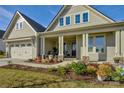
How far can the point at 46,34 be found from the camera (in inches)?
861

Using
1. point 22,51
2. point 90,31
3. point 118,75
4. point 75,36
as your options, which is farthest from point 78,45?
point 118,75

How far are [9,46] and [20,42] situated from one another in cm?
274

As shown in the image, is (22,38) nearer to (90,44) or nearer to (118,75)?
(90,44)

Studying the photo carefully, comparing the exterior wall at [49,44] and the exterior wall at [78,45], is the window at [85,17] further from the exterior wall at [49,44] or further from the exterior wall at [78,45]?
the exterior wall at [49,44]

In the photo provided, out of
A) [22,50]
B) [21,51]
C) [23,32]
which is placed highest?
[23,32]

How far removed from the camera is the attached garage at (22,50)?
24.0m

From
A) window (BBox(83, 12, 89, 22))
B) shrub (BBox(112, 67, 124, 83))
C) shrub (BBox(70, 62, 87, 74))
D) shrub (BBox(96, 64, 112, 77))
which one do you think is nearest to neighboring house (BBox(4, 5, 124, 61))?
window (BBox(83, 12, 89, 22))

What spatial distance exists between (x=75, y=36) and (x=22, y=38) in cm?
727

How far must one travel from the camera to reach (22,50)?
82.8 feet

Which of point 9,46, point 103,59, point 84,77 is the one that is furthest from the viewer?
point 9,46

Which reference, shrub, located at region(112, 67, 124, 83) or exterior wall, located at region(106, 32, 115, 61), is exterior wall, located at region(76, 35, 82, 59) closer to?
exterior wall, located at region(106, 32, 115, 61)
